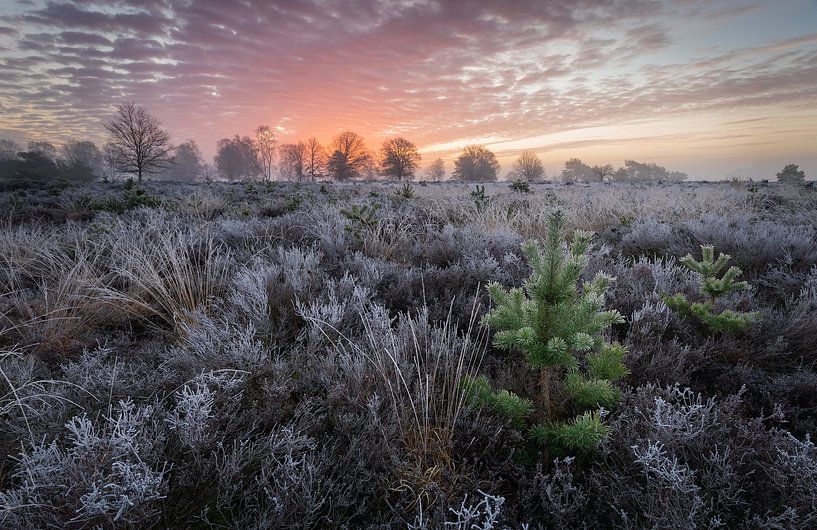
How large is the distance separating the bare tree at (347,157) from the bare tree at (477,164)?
15654 millimetres

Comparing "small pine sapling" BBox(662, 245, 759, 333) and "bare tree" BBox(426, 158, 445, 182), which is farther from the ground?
"bare tree" BBox(426, 158, 445, 182)

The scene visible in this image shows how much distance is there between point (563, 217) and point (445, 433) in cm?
117

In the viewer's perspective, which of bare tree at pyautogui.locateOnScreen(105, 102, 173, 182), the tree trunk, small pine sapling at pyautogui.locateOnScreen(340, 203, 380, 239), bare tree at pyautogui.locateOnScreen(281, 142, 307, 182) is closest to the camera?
the tree trunk

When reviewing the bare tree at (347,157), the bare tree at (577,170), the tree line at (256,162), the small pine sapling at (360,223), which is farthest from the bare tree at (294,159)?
the small pine sapling at (360,223)

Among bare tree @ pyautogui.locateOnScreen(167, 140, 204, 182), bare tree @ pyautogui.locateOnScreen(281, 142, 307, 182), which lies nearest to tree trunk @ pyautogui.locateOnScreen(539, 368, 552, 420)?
bare tree @ pyautogui.locateOnScreen(281, 142, 307, 182)

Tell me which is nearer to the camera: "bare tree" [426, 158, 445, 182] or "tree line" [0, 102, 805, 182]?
"tree line" [0, 102, 805, 182]

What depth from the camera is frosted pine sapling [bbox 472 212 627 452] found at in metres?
1.61

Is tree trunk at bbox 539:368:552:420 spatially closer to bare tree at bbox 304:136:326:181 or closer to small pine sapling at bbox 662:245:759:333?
small pine sapling at bbox 662:245:759:333

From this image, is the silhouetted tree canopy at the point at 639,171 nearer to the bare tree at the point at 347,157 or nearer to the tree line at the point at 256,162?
the tree line at the point at 256,162

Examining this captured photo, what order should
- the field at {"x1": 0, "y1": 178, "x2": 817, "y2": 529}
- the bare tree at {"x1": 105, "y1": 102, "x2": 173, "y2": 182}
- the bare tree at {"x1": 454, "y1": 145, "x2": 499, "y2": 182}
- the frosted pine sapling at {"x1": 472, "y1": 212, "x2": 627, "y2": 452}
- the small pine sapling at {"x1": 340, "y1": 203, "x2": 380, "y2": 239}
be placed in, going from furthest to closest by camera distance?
the bare tree at {"x1": 454, "y1": 145, "x2": 499, "y2": 182}
the bare tree at {"x1": 105, "y1": 102, "x2": 173, "y2": 182}
the small pine sapling at {"x1": 340, "y1": 203, "x2": 380, "y2": 239}
the frosted pine sapling at {"x1": 472, "y1": 212, "x2": 627, "y2": 452}
the field at {"x1": 0, "y1": 178, "x2": 817, "y2": 529}

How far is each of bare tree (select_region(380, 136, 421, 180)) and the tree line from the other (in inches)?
5.5

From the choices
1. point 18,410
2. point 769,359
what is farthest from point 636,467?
point 18,410

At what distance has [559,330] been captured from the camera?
5.58 feet

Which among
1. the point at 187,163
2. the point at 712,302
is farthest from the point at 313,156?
the point at 712,302
